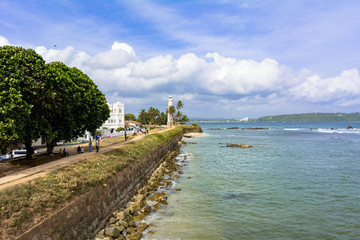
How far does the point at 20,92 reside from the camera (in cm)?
2056

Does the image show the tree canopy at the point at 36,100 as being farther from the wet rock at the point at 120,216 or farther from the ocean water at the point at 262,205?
the ocean water at the point at 262,205

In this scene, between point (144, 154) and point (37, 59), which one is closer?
point (37, 59)

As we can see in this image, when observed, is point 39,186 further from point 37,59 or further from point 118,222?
point 37,59

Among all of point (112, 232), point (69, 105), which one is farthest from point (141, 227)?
point (69, 105)

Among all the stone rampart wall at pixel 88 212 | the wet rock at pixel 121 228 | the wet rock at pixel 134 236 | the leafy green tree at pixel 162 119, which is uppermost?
the leafy green tree at pixel 162 119

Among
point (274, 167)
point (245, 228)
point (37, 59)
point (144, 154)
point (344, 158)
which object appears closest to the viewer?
point (245, 228)

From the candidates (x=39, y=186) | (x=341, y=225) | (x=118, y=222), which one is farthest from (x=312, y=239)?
(x=39, y=186)

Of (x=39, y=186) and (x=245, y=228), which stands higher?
(x=39, y=186)

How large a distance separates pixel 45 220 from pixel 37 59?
16.7 metres

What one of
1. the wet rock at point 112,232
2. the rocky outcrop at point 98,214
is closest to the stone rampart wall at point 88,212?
the rocky outcrop at point 98,214

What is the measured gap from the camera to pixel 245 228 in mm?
18422

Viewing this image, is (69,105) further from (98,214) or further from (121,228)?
(121,228)

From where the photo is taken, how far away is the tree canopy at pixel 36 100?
61.9 feet

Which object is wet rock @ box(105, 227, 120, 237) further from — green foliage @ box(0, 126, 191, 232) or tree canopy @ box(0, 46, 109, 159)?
tree canopy @ box(0, 46, 109, 159)
